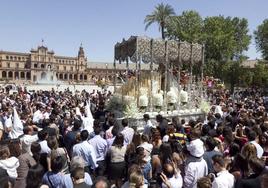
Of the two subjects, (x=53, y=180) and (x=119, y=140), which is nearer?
(x=53, y=180)

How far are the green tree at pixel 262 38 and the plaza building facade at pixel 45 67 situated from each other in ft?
191

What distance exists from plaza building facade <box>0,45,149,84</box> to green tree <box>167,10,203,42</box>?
58.6m

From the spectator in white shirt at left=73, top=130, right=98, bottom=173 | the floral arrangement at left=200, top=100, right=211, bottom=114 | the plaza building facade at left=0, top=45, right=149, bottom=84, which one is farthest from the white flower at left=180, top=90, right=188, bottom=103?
the plaza building facade at left=0, top=45, right=149, bottom=84

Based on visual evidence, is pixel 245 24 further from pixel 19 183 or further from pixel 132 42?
pixel 19 183

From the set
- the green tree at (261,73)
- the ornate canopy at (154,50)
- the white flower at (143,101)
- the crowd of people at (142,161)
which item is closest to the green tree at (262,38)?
the green tree at (261,73)

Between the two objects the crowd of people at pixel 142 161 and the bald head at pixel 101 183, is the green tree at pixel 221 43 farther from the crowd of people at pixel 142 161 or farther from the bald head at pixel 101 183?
the bald head at pixel 101 183

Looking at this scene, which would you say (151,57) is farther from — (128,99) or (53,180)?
(53,180)

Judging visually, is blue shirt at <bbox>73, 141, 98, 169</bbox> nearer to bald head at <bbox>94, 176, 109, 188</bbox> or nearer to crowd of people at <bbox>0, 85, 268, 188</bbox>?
crowd of people at <bbox>0, 85, 268, 188</bbox>

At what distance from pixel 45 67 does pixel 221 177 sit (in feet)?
391

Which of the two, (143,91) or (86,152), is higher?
(143,91)

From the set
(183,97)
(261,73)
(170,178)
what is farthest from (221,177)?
(261,73)

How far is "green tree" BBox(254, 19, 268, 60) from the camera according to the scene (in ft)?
183

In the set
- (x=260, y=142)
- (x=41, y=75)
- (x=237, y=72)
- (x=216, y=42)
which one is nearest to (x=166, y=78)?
(x=260, y=142)

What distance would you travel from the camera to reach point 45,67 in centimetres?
11956
